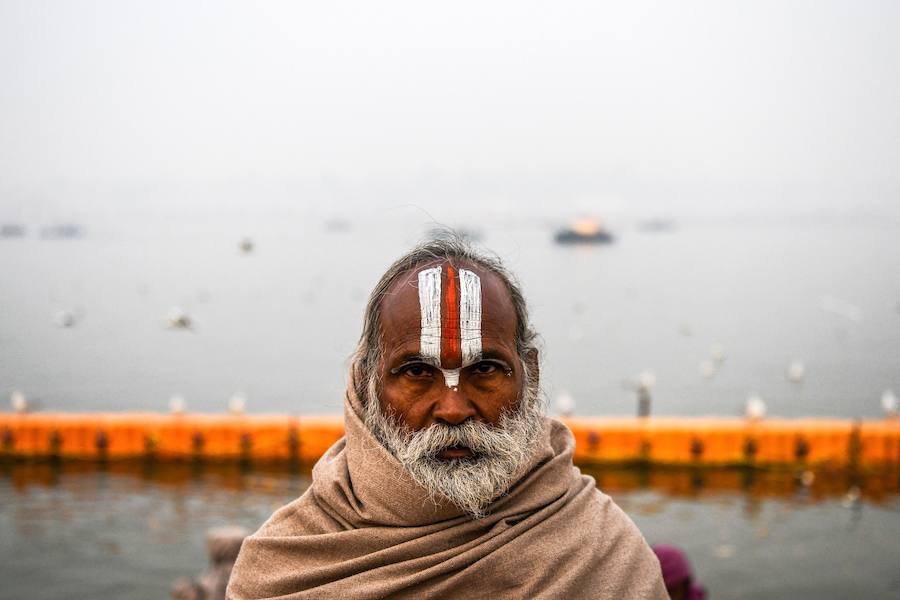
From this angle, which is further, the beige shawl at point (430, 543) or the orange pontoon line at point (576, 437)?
the orange pontoon line at point (576, 437)

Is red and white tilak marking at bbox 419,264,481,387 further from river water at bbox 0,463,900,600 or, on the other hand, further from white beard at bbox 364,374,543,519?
river water at bbox 0,463,900,600

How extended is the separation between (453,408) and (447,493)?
21 centimetres

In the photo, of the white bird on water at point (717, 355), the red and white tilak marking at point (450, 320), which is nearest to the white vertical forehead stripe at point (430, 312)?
the red and white tilak marking at point (450, 320)

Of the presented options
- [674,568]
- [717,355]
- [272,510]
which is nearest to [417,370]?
[674,568]

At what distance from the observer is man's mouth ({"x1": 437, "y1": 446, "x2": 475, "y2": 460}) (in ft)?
6.17

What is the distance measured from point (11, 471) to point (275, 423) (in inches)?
209

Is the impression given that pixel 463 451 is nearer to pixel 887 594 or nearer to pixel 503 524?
pixel 503 524

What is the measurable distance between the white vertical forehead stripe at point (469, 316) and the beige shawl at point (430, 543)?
33 cm

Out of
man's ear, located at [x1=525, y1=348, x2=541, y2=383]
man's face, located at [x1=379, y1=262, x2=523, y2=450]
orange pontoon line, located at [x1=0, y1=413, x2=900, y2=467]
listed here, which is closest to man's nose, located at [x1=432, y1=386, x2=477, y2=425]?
man's face, located at [x1=379, y1=262, x2=523, y2=450]

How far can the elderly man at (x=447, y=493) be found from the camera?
185cm

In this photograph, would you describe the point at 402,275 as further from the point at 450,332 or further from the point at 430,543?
the point at 430,543

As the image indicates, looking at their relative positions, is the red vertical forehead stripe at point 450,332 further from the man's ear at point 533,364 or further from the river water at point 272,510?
the river water at point 272,510

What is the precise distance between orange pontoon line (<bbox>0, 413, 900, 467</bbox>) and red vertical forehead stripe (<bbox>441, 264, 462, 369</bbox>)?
1352cm

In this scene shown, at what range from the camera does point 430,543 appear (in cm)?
186
